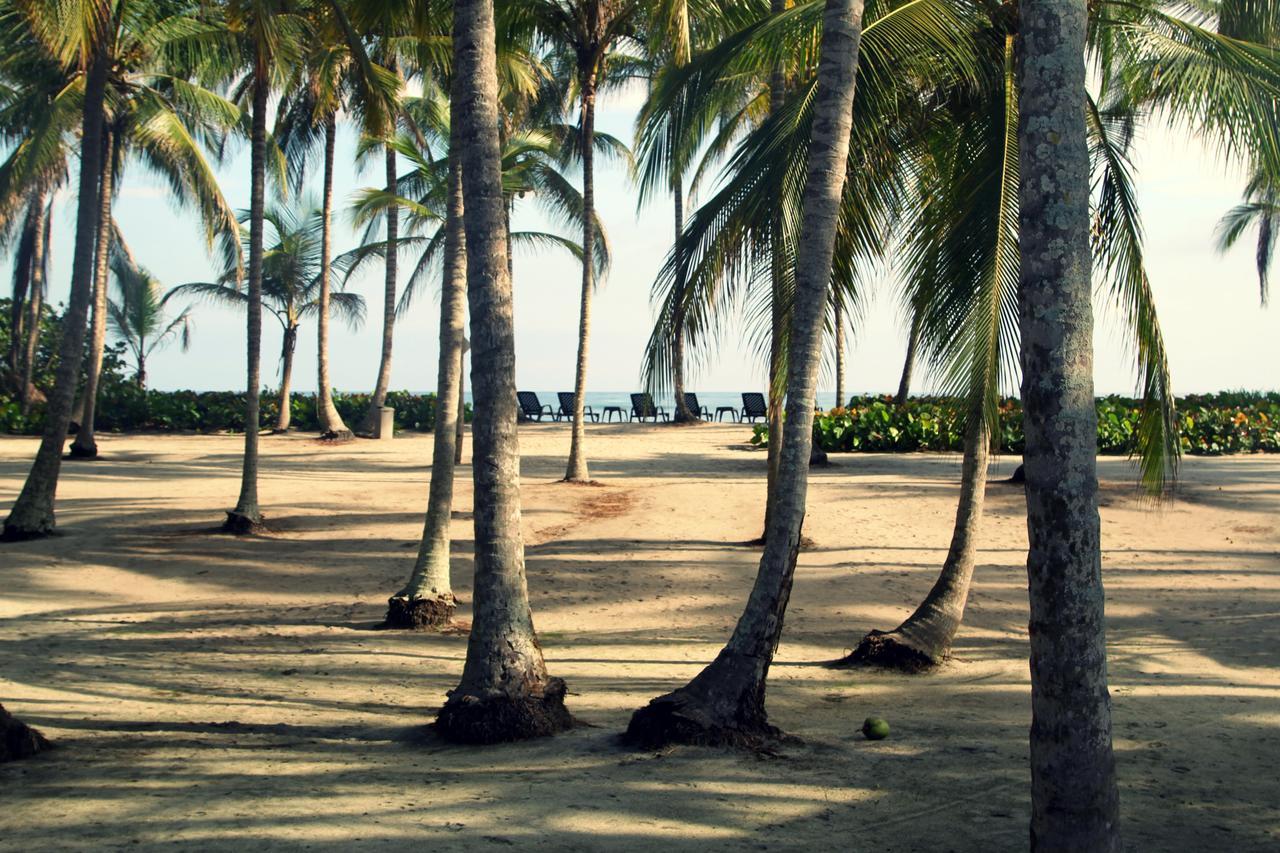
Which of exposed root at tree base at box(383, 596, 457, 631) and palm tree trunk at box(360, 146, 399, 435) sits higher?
palm tree trunk at box(360, 146, 399, 435)

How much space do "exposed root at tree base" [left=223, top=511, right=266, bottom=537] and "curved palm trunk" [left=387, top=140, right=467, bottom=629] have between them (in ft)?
14.5

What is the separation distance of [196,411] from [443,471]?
72.0ft

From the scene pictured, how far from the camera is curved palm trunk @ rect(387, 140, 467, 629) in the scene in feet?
31.7

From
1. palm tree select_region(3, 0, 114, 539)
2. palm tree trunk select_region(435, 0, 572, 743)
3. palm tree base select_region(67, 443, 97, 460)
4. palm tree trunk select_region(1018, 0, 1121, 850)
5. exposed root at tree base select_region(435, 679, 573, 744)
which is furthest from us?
palm tree base select_region(67, 443, 97, 460)

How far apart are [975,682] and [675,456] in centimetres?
1300

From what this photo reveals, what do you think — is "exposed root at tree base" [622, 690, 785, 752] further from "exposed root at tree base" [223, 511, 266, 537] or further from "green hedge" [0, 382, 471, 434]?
"green hedge" [0, 382, 471, 434]

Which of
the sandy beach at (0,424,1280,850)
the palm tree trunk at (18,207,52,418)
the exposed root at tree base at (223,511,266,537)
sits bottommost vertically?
the sandy beach at (0,424,1280,850)

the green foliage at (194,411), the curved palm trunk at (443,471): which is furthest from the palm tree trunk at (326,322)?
the curved palm trunk at (443,471)

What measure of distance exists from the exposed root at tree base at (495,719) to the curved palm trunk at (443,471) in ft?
11.3

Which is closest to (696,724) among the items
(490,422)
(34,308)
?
(490,422)

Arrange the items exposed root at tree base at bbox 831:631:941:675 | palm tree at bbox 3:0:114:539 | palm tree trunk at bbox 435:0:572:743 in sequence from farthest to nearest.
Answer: palm tree at bbox 3:0:114:539 → exposed root at tree base at bbox 831:631:941:675 → palm tree trunk at bbox 435:0:572:743

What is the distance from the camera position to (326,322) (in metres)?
27.3

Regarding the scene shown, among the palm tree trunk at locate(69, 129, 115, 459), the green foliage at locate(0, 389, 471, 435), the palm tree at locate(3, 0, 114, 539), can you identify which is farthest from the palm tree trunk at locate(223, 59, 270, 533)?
the green foliage at locate(0, 389, 471, 435)

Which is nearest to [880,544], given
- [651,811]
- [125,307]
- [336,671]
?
[336,671]
